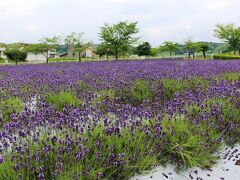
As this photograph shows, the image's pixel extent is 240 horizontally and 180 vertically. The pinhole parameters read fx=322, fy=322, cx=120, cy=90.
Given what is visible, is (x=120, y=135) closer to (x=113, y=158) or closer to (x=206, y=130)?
(x=113, y=158)

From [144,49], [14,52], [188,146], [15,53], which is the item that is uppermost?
[144,49]

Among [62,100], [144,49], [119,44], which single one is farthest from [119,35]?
[62,100]

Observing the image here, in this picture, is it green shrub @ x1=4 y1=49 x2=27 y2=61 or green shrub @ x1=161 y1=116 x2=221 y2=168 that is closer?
green shrub @ x1=161 y1=116 x2=221 y2=168

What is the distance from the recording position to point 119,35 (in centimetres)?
3144

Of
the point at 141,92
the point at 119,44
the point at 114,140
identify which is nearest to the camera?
the point at 114,140

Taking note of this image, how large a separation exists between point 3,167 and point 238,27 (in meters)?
46.1

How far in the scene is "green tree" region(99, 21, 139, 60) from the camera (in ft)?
102

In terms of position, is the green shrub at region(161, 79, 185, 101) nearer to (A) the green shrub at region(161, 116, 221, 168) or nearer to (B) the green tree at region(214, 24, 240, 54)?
(A) the green shrub at region(161, 116, 221, 168)

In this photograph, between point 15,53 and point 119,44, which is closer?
point 119,44

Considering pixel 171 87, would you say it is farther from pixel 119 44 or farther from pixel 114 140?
pixel 119 44

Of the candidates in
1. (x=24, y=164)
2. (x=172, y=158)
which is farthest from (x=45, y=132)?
(x=172, y=158)

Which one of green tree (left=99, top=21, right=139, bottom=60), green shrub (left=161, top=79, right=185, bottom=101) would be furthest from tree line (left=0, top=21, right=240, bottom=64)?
green shrub (left=161, top=79, right=185, bottom=101)

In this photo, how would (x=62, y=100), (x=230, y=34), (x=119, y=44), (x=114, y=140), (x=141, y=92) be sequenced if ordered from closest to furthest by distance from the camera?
(x=114, y=140)
(x=62, y=100)
(x=141, y=92)
(x=119, y=44)
(x=230, y=34)

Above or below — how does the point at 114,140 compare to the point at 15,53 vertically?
below
